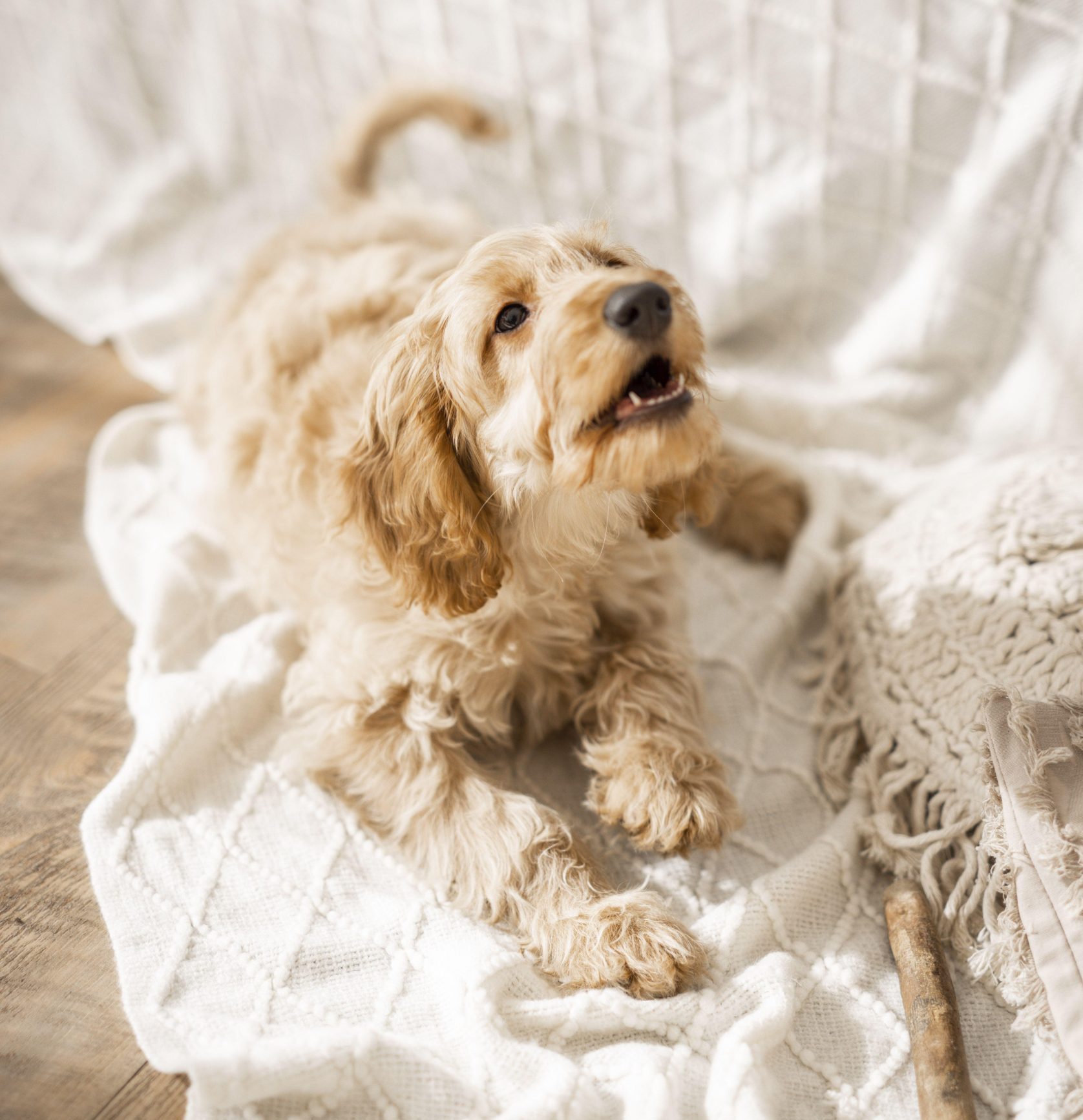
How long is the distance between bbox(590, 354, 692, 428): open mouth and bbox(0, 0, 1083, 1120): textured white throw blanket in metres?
0.77

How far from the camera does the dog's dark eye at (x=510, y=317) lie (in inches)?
60.5

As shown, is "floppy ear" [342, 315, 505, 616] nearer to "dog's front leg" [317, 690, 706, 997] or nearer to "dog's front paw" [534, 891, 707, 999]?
"dog's front leg" [317, 690, 706, 997]

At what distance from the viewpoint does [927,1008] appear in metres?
1.37

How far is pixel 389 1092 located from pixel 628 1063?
0.33 m

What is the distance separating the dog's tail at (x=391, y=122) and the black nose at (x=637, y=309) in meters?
1.48

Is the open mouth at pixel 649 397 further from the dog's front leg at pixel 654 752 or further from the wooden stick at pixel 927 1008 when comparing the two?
the wooden stick at pixel 927 1008

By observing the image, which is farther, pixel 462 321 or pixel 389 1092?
pixel 462 321

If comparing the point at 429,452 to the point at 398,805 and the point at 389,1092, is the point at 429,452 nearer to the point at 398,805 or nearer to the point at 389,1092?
the point at 398,805

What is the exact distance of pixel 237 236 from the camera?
331cm

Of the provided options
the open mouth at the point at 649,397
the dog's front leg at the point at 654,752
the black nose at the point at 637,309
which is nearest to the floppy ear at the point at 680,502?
the dog's front leg at the point at 654,752

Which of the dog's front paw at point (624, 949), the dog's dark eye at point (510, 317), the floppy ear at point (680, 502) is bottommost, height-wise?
the dog's front paw at point (624, 949)

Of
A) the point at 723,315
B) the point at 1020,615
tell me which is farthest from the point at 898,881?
the point at 723,315

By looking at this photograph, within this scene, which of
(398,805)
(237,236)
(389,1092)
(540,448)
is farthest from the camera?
(237,236)

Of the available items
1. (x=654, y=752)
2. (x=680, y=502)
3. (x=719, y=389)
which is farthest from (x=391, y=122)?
(x=654, y=752)
